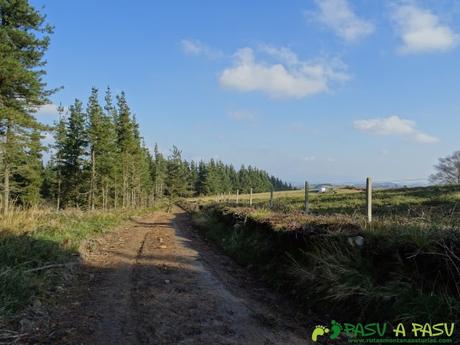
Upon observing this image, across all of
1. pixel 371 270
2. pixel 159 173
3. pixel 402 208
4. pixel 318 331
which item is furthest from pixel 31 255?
pixel 159 173

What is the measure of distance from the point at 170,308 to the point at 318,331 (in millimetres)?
2241

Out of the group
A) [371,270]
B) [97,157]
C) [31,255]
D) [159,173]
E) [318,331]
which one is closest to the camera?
[318,331]

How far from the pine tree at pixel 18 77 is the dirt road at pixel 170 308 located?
16.4 metres

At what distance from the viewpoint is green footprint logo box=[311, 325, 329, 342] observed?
461 cm

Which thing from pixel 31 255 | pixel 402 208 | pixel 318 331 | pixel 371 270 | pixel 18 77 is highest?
pixel 18 77

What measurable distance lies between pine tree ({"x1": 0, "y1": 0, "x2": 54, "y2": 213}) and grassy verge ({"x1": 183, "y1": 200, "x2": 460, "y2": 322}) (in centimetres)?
1925

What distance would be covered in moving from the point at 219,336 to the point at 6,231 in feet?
23.1

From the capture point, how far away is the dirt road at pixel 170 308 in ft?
15.0

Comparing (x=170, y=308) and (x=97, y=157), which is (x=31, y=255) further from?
(x=97, y=157)

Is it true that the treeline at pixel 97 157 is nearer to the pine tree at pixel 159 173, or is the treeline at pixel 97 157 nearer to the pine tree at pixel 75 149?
the pine tree at pixel 75 149

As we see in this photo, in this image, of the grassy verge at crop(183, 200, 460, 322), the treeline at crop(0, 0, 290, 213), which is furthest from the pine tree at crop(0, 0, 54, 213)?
the grassy verge at crop(183, 200, 460, 322)

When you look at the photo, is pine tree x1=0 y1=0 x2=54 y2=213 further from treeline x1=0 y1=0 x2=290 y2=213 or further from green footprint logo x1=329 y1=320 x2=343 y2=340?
green footprint logo x1=329 y1=320 x2=343 y2=340

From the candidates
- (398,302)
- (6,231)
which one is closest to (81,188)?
(6,231)

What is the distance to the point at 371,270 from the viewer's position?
5.54m
